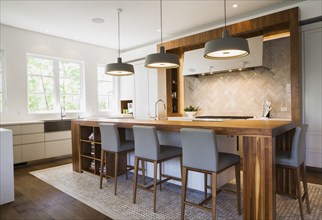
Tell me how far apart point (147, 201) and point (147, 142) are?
822 mm

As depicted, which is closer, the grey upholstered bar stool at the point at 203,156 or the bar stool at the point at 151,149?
the grey upholstered bar stool at the point at 203,156

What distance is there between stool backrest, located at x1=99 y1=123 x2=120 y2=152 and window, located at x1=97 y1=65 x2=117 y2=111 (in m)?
3.75

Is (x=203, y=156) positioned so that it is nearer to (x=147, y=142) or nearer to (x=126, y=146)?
(x=147, y=142)

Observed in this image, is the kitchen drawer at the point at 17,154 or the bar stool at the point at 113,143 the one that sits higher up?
the bar stool at the point at 113,143

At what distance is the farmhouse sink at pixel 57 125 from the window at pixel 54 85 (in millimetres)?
631

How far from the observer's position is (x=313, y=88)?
3816 millimetres

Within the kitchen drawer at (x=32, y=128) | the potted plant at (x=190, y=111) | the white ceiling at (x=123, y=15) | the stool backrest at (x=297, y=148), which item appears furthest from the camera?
the potted plant at (x=190, y=111)

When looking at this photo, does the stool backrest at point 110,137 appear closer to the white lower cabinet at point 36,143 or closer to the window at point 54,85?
the white lower cabinet at point 36,143

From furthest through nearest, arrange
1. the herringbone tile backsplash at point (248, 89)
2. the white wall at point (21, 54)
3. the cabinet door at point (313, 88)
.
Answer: the white wall at point (21, 54)
the herringbone tile backsplash at point (248, 89)
the cabinet door at point (313, 88)

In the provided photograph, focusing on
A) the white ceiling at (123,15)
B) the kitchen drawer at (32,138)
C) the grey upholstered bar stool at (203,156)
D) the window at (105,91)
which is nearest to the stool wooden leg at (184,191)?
the grey upholstered bar stool at (203,156)

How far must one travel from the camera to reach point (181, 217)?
7.23 ft

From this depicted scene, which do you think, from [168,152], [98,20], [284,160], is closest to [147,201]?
[168,152]

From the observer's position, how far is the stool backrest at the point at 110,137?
2.99 meters

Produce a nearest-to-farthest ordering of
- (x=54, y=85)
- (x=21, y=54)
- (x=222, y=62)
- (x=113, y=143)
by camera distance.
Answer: (x=113, y=143) → (x=222, y=62) → (x=21, y=54) → (x=54, y=85)
